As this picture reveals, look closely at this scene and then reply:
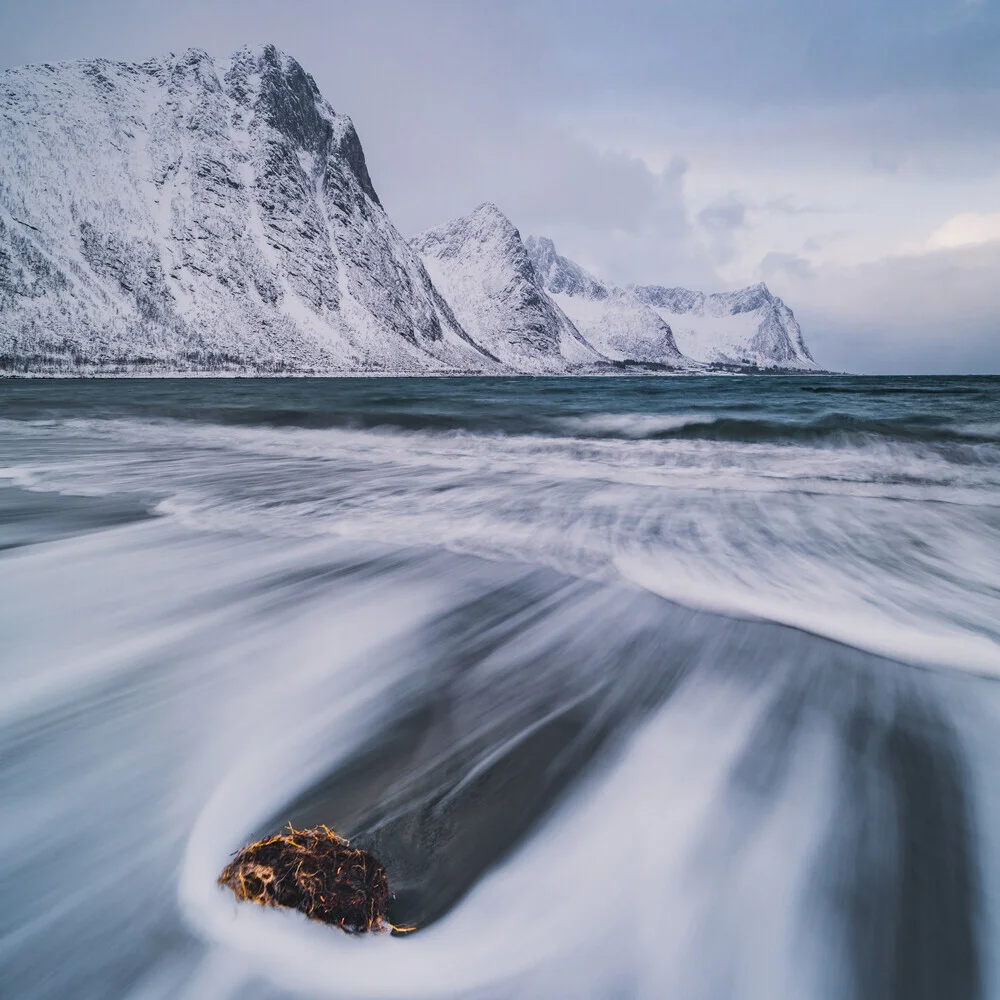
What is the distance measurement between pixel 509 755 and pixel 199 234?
123 m

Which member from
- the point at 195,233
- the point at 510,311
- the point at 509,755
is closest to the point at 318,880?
the point at 509,755

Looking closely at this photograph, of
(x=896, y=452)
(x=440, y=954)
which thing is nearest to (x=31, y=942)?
(x=440, y=954)

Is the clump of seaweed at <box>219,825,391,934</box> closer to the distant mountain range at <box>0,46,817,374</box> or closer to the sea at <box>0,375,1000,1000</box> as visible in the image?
the sea at <box>0,375,1000,1000</box>

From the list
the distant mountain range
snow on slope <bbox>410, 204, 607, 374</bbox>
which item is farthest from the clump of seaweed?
snow on slope <bbox>410, 204, 607, 374</bbox>

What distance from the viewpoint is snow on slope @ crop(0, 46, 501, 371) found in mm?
83500

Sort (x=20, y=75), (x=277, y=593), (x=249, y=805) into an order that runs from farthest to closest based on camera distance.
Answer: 1. (x=20, y=75)
2. (x=277, y=593)
3. (x=249, y=805)

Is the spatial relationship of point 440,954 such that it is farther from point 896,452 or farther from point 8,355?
point 8,355

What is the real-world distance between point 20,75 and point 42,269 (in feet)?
160

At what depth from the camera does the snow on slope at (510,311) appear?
166125 mm

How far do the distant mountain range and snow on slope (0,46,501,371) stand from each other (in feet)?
0.97

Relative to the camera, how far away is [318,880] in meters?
1.33

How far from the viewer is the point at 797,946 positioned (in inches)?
53.9

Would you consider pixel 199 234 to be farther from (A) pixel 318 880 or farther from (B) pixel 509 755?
(A) pixel 318 880

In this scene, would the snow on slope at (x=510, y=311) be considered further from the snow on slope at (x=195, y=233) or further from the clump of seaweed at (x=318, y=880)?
the clump of seaweed at (x=318, y=880)
